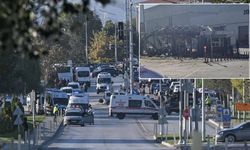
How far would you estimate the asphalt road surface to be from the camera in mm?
35031

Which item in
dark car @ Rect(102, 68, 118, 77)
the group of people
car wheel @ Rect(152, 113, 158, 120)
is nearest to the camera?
car wheel @ Rect(152, 113, 158, 120)

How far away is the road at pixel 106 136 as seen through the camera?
33.6 meters

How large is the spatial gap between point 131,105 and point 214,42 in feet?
60.9

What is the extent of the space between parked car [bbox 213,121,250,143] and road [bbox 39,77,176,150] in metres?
3.31

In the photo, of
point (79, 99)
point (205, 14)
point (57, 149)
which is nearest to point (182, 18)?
point (205, 14)

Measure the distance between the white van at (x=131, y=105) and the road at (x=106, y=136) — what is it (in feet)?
2.47

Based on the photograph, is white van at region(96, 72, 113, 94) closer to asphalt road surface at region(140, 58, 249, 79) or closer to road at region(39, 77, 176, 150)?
road at region(39, 77, 176, 150)

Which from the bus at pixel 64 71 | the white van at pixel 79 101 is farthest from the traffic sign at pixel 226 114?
the bus at pixel 64 71

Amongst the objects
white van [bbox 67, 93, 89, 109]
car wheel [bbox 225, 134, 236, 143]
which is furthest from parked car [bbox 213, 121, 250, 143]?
white van [bbox 67, 93, 89, 109]

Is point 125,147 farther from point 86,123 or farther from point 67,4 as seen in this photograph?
point 67,4

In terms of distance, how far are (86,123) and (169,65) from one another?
15.4m

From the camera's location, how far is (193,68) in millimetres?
35281

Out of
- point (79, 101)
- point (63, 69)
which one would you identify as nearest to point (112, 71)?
point (63, 69)

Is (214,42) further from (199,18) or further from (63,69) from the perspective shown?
(63,69)
